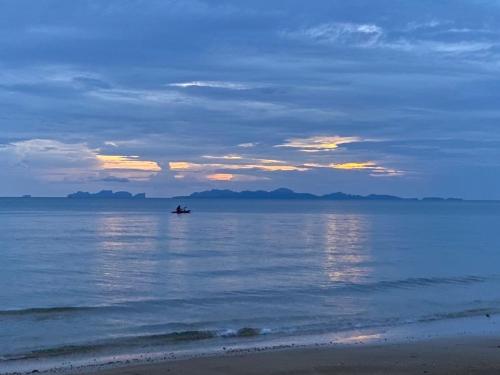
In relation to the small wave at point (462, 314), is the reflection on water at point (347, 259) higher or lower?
higher

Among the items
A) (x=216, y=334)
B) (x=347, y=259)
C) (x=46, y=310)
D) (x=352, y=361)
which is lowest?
(x=216, y=334)

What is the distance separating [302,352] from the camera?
17.5m

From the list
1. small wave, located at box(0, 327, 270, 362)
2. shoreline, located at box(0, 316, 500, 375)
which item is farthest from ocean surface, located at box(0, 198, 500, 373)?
shoreline, located at box(0, 316, 500, 375)

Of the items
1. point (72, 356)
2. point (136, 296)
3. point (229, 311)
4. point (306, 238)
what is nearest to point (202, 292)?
point (136, 296)

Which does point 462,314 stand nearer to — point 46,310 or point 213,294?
point 213,294

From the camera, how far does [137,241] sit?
63.3 m

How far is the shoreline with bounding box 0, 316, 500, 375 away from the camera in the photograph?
1575cm

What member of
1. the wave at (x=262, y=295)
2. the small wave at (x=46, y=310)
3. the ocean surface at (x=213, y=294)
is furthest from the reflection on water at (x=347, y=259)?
the small wave at (x=46, y=310)

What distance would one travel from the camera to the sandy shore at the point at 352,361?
15.1 metres

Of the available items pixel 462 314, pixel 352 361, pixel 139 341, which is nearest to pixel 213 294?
pixel 139 341

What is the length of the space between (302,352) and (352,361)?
1724 millimetres

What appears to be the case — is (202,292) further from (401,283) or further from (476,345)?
(476,345)

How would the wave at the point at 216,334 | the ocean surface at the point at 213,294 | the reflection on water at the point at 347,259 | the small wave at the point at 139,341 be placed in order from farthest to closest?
1. the reflection on water at the point at 347,259
2. the ocean surface at the point at 213,294
3. the wave at the point at 216,334
4. the small wave at the point at 139,341

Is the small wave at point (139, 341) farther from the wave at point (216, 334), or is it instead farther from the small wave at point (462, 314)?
the small wave at point (462, 314)
